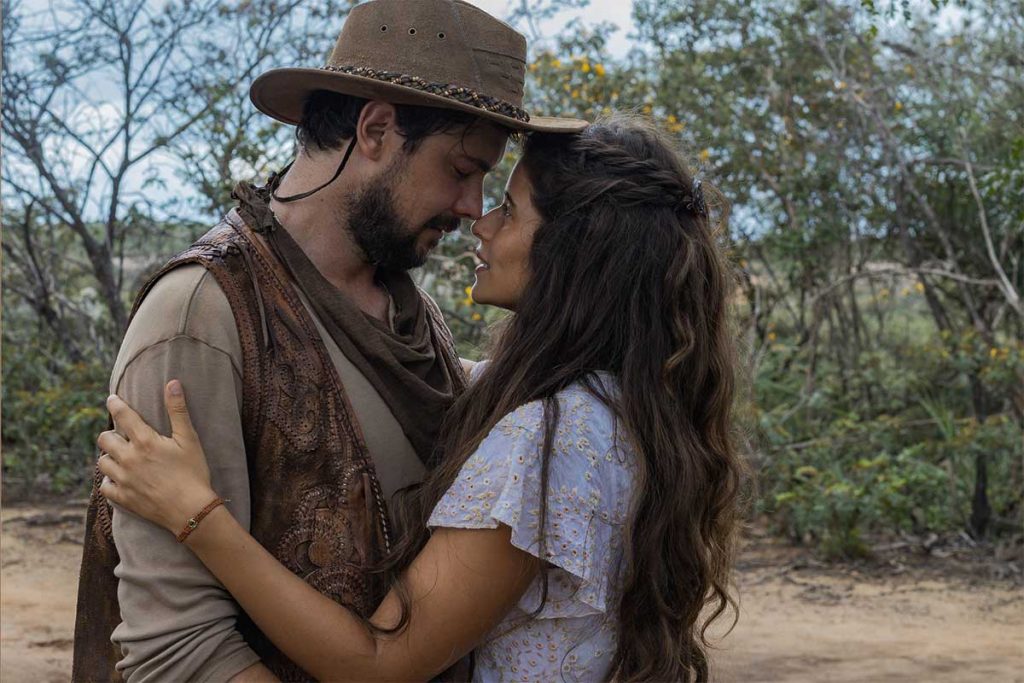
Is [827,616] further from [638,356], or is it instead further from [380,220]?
[380,220]

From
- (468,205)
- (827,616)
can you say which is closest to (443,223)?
(468,205)

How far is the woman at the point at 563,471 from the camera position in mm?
1893

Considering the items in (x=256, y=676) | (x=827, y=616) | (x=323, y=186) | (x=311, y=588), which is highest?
(x=323, y=186)

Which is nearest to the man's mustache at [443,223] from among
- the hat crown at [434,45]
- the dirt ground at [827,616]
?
the hat crown at [434,45]

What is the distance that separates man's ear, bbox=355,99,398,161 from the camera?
7.40 feet

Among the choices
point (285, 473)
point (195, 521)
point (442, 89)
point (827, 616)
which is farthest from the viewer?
point (827, 616)

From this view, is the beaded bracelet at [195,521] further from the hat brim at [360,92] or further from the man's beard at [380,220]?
the hat brim at [360,92]

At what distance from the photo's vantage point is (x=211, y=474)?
1930 mm

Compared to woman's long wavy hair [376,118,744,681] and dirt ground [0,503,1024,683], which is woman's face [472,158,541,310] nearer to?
woman's long wavy hair [376,118,744,681]

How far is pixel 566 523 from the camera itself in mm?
1961

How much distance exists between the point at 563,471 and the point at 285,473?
50 cm

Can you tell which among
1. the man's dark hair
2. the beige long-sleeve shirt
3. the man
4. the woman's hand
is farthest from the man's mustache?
the woman's hand

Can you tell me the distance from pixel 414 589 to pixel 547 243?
700 mm

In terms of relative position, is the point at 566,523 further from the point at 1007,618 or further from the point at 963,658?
the point at 1007,618
